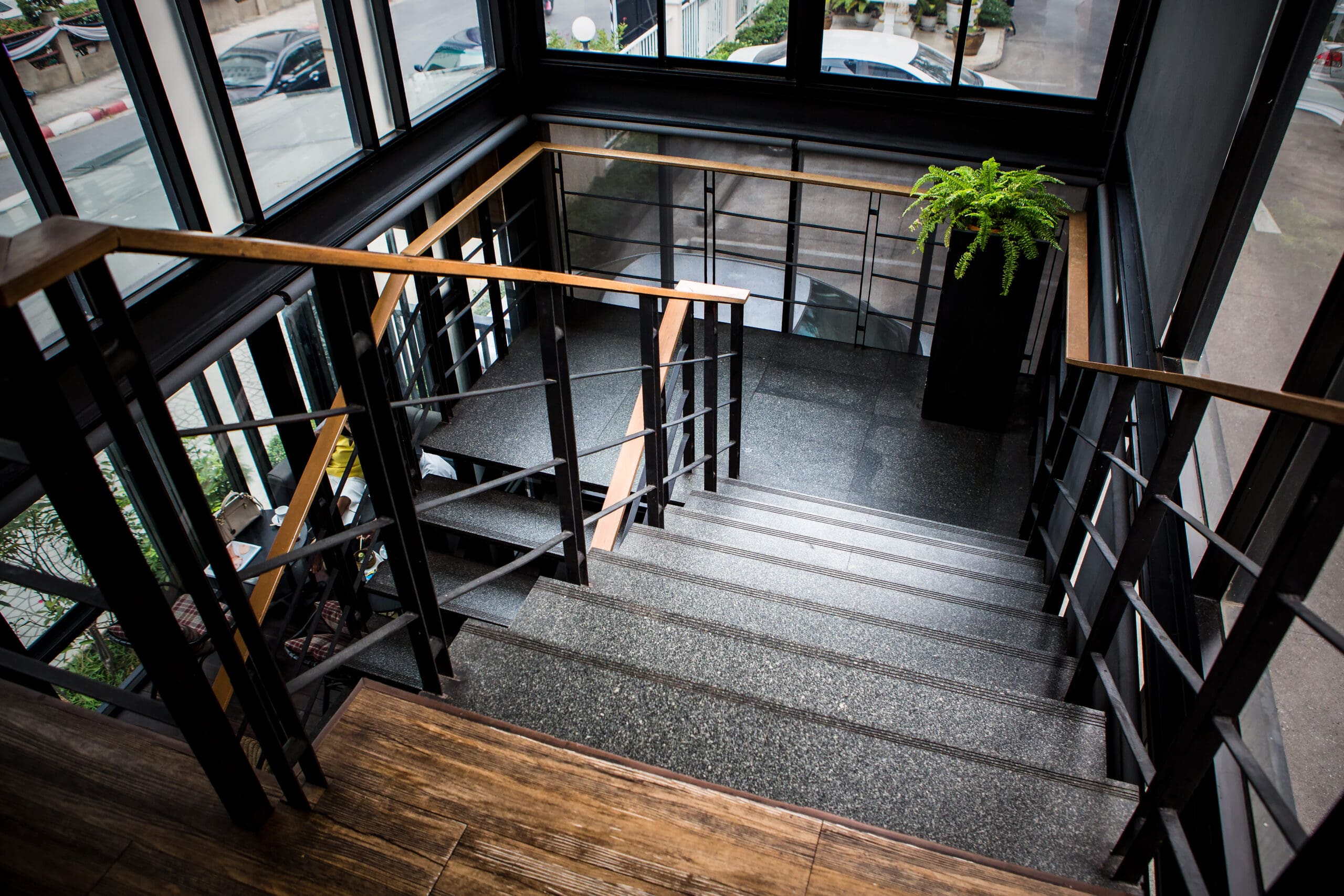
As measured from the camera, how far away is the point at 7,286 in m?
0.77

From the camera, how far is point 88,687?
3.93ft

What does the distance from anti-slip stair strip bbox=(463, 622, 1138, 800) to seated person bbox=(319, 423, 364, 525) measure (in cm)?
291

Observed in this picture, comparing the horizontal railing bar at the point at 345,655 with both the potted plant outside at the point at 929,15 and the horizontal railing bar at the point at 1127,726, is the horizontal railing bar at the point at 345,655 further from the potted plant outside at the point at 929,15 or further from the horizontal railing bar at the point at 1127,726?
the potted plant outside at the point at 929,15

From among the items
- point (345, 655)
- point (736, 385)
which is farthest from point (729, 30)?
point (345, 655)

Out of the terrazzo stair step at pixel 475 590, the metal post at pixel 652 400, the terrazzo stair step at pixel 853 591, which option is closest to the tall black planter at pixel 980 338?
the terrazzo stair step at pixel 853 591

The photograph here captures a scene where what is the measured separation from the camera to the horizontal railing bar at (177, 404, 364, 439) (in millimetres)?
1053

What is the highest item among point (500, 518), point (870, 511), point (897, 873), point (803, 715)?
point (897, 873)

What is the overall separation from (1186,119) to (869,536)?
1.92 meters

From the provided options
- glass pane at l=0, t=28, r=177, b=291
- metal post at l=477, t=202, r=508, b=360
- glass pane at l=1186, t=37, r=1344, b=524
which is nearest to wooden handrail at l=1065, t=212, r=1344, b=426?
glass pane at l=1186, t=37, r=1344, b=524

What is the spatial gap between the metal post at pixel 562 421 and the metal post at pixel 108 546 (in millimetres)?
954

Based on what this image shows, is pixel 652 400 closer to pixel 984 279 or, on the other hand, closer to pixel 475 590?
pixel 475 590

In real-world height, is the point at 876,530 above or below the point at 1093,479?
below

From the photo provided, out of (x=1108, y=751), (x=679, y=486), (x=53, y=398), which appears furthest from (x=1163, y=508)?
(x=679, y=486)

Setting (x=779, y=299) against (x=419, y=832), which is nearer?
(x=419, y=832)
